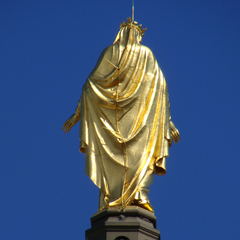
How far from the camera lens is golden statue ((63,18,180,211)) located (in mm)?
22875

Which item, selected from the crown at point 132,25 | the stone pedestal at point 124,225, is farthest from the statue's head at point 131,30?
the stone pedestal at point 124,225

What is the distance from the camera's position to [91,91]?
2412cm

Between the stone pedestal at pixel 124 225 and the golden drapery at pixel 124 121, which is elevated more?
the golden drapery at pixel 124 121

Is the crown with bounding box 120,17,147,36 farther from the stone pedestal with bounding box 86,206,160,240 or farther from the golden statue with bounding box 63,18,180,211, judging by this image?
the stone pedestal with bounding box 86,206,160,240

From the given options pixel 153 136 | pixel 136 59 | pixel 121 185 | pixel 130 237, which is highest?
pixel 136 59

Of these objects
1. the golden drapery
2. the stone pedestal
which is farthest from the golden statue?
the stone pedestal

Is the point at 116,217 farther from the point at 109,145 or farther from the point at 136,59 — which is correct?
the point at 136,59

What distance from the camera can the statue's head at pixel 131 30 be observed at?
82.7ft

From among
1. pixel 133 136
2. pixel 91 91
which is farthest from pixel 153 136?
pixel 91 91

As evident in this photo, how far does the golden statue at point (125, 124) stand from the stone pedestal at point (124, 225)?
0.32 m

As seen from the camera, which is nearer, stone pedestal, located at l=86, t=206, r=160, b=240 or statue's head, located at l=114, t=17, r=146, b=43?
stone pedestal, located at l=86, t=206, r=160, b=240

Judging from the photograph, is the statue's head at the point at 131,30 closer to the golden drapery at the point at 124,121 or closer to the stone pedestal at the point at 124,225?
the golden drapery at the point at 124,121

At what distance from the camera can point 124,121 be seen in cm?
2364

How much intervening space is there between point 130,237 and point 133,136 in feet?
9.21
